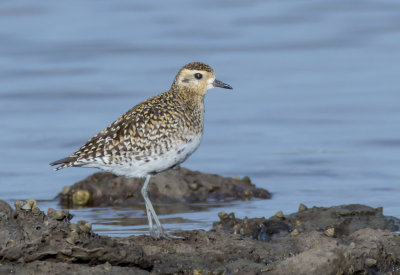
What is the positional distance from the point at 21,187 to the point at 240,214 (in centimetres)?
313

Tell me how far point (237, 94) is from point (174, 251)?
32.0ft

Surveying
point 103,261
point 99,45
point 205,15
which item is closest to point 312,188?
point 103,261

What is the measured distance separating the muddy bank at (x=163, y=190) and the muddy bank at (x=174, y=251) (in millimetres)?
3385

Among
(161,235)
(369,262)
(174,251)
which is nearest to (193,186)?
(161,235)

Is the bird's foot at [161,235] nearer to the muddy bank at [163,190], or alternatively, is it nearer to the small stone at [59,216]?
the small stone at [59,216]

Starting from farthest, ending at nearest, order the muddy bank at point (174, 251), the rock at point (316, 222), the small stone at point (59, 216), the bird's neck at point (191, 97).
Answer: the bird's neck at point (191, 97)
the rock at point (316, 222)
the small stone at point (59, 216)
the muddy bank at point (174, 251)

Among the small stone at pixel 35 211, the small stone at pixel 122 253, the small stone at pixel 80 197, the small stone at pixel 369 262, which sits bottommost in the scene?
the small stone at pixel 369 262

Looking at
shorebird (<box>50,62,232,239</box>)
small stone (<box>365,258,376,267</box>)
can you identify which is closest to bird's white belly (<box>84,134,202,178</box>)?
shorebird (<box>50,62,232,239</box>)

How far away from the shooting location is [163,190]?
1222 centimetres

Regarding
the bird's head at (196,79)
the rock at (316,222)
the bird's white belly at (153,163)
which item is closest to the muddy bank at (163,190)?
the rock at (316,222)

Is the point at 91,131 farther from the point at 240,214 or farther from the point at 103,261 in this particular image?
the point at 103,261

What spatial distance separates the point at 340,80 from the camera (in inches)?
730

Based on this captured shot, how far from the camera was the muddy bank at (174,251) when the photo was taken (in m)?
7.26

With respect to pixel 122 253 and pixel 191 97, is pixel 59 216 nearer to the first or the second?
pixel 122 253
